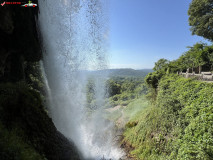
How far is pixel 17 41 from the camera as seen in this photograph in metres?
6.37

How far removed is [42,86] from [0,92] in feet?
23.2

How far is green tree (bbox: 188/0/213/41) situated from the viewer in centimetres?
1452

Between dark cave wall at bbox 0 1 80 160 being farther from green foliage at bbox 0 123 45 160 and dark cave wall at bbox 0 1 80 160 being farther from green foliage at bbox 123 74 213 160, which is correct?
green foliage at bbox 123 74 213 160

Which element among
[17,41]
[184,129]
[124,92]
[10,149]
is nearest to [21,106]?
[10,149]

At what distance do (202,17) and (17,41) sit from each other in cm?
1964

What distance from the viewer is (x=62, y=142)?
518 cm

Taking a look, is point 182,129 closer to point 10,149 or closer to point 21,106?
point 10,149

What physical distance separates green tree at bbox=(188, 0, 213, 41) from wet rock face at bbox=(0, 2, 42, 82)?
18.3 m

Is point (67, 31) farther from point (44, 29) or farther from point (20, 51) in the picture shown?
point (20, 51)

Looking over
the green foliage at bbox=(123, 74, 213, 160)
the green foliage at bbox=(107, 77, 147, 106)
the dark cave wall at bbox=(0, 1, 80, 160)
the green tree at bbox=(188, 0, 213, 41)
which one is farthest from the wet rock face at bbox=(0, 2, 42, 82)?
the green tree at bbox=(188, 0, 213, 41)

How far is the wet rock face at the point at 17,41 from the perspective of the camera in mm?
5461

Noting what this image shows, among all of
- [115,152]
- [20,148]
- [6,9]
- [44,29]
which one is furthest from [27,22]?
[115,152]

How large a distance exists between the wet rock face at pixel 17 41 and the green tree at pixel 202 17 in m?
18.3

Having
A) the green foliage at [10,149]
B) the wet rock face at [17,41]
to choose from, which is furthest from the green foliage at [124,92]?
the green foliage at [10,149]
